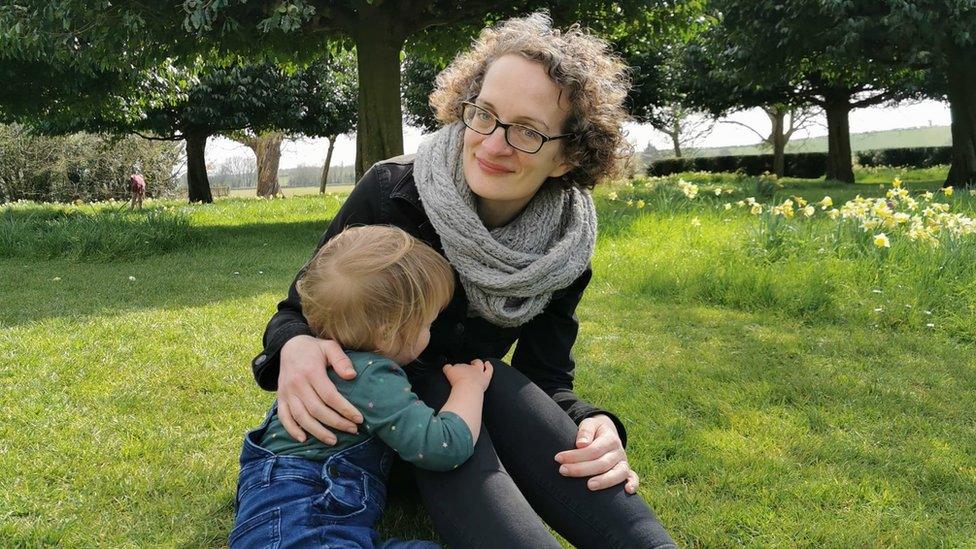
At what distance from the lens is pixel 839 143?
19094 millimetres

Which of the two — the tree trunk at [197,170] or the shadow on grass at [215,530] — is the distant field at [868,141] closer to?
the tree trunk at [197,170]

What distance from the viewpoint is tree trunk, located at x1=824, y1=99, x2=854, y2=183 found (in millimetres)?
18797

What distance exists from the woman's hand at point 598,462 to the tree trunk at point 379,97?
7.14 metres

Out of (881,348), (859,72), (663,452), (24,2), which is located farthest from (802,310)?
(859,72)

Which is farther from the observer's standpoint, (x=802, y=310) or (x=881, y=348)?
(x=802, y=310)

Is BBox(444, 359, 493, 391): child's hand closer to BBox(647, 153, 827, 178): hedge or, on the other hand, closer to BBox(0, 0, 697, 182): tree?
BBox(0, 0, 697, 182): tree

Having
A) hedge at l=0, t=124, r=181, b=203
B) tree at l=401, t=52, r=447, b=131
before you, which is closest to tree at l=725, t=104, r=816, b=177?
tree at l=401, t=52, r=447, b=131

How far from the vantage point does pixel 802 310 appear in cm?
433

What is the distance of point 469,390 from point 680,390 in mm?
1707

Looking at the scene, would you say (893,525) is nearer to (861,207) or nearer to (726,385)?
(726,385)

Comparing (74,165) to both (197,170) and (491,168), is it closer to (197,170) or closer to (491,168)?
(197,170)

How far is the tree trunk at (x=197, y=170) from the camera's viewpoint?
1841 cm

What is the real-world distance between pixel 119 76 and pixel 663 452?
10436 millimetres

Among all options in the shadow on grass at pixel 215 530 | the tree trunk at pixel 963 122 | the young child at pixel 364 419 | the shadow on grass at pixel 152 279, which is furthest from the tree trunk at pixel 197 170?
the young child at pixel 364 419
